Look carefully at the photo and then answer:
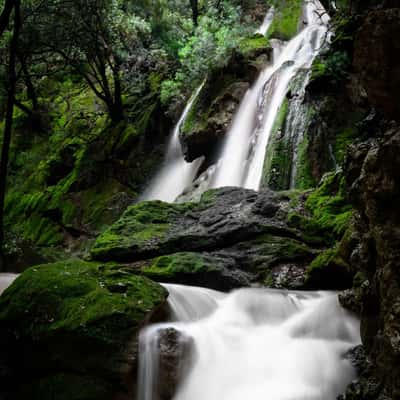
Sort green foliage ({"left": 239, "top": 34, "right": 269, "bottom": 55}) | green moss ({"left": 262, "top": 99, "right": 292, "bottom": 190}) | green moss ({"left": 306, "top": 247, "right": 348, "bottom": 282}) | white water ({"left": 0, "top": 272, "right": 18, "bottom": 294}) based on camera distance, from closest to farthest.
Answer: green moss ({"left": 306, "top": 247, "right": 348, "bottom": 282}) < white water ({"left": 0, "top": 272, "right": 18, "bottom": 294}) < green moss ({"left": 262, "top": 99, "right": 292, "bottom": 190}) < green foliage ({"left": 239, "top": 34, "right": 269, "bottom": 55})

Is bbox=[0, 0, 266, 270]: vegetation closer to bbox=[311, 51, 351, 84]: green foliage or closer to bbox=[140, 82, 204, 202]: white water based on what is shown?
bbox=[140, 82, 204, 202]: white water

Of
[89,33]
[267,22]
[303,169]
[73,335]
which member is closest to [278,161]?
[303,169]

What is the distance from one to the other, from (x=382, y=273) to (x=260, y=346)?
5.54 feet

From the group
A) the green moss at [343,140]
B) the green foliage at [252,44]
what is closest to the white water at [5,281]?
the green moss at [343,140]

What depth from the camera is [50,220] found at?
17719 millimetres

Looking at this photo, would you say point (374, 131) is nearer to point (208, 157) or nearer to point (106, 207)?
point (208, 157)

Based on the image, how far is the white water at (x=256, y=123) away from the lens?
1159 cm

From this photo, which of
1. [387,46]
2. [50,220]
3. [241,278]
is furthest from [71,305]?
[50,220]

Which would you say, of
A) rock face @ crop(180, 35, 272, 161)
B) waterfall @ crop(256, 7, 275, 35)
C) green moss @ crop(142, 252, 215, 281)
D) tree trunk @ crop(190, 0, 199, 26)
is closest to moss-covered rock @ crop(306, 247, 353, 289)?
green moss @ crop(142, 252, 215, 281)

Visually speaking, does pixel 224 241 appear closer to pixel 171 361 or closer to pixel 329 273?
pixel 329 273

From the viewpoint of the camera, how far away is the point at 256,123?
41.1 feet

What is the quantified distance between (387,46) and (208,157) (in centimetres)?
1043

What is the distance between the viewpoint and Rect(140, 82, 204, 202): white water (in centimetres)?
1499

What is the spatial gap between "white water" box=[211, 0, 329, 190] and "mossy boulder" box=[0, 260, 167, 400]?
6455mm
